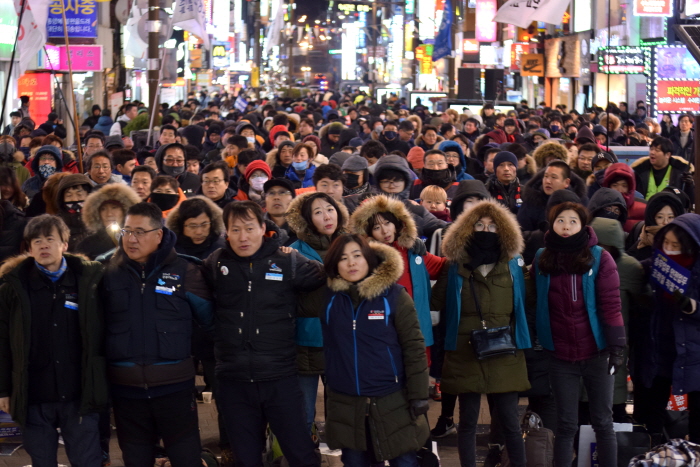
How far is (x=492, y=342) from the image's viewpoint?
19.2 feet

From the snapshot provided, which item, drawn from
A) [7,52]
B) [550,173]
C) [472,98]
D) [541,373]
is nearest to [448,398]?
[541,373]

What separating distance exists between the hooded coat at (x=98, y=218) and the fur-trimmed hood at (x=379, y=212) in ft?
5.61

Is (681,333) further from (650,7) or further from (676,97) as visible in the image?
(650,7)

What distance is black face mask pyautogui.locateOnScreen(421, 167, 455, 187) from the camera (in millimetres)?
9586

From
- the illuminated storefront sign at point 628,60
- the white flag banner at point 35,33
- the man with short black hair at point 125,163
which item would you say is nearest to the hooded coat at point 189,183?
the man with short black hair at point 125,163

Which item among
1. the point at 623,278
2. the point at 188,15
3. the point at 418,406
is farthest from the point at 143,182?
the point at 188,15

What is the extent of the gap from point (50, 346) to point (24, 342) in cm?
15

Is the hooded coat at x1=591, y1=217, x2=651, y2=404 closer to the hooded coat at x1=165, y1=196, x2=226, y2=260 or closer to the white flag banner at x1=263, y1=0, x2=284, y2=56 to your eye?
the hooded coat at x1=165, y1=196, x2=226, y2=260

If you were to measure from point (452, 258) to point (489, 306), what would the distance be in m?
0.38

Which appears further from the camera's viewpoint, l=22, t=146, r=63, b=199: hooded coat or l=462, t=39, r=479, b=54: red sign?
l=462, t=39, r=479, b=54: red sign

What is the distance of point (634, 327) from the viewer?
656 cm

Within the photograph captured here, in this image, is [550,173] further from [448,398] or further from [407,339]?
[407,339]

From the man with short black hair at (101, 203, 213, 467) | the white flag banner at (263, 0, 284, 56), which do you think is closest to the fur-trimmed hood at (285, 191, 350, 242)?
the man with short black hair at (101, 203, 213, 467)

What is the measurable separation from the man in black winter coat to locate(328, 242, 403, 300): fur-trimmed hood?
0.23 meters
